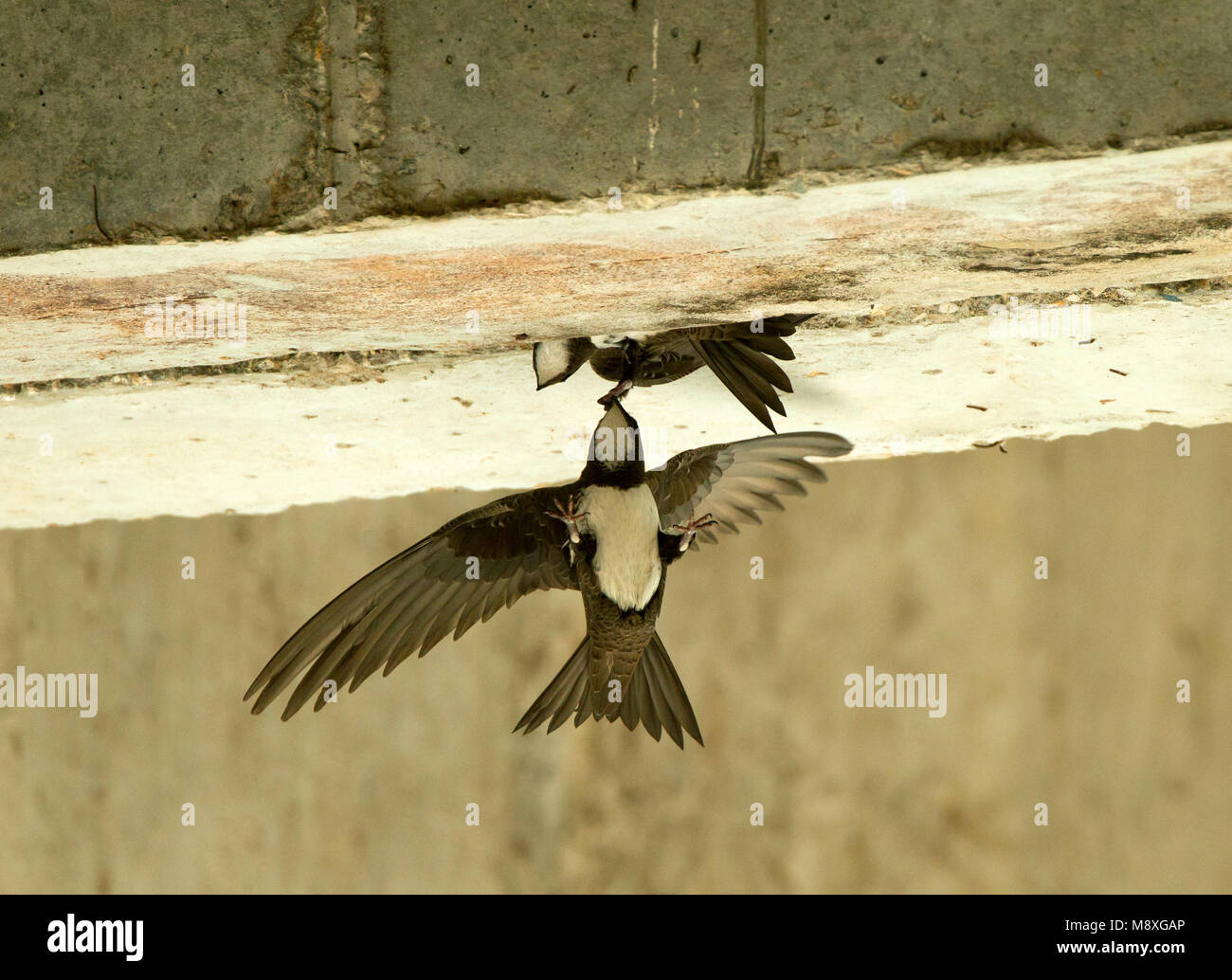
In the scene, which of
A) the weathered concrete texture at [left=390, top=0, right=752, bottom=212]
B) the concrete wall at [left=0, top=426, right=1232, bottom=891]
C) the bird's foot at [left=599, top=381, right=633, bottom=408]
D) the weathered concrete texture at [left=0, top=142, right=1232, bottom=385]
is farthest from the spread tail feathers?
the concrete wall at [left=0, top=426, right=1232, bottom=891]

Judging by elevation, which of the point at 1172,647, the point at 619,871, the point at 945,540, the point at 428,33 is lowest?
the point at 619,871

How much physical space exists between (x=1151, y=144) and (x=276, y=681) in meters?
0.98

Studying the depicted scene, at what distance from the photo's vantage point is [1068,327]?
4.32 ft

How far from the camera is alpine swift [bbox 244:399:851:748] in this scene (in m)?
1.34

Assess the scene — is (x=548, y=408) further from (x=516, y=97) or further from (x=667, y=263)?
(x=516, y=97)

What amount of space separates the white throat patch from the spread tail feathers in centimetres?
10

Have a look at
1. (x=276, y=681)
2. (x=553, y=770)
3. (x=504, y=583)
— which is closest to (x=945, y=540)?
(x=553, y=770)

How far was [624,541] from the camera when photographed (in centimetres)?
137

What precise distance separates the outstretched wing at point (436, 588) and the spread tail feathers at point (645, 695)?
13 centimetres

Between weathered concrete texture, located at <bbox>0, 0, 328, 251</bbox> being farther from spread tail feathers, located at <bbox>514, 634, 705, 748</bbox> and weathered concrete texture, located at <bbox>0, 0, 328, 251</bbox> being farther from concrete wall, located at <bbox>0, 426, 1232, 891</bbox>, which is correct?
concrete wall, located at <bbox>0, 426, 1232, 891</bbox>

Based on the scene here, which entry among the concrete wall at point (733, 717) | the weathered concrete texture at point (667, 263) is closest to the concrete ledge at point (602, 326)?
the weathered concrete texture at point (667, 263)

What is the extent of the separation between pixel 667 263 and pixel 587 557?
1.57 feet

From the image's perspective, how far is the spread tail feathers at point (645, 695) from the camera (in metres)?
1.47

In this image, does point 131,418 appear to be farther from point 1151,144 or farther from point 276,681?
point 1151,144
